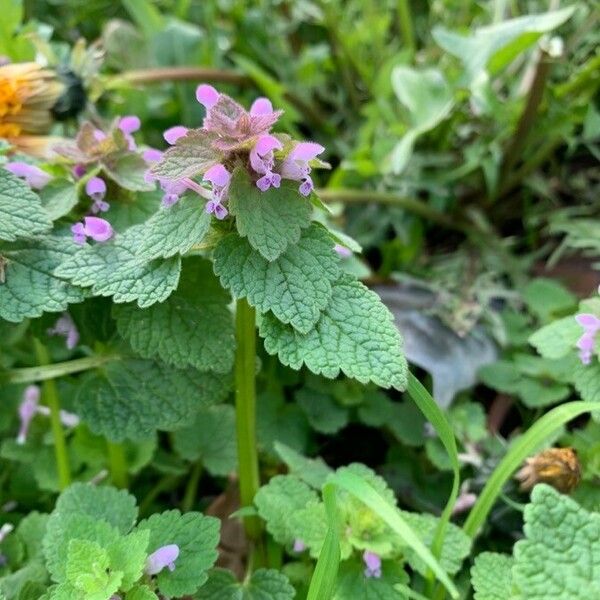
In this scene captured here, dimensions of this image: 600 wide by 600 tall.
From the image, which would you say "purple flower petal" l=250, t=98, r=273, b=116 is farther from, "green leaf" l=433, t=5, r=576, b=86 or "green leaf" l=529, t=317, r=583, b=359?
"green leaf" l=433, t=5, r=576, b=86

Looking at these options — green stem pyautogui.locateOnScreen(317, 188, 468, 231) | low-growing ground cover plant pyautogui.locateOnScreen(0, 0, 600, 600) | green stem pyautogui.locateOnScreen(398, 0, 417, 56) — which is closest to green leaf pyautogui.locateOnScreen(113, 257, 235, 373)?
low-growing ground cover plant pyautogui.locateOnScreen(0, 0, 600, 600)

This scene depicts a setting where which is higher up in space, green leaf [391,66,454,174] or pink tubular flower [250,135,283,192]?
pink tubular flower [250,135,283,192]

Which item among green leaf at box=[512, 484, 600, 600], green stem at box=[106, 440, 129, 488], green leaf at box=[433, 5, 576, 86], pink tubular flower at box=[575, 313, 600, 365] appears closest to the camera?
green leaf at box=[512, 484, 600, 600]

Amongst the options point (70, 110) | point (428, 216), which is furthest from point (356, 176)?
point (70, 110)

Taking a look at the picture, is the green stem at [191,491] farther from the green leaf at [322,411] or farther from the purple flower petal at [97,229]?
the purple flower petal at [97,229]

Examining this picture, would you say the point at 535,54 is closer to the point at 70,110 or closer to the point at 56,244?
the point at 70,110

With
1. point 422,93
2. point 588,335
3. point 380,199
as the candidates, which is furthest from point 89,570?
point 422,93

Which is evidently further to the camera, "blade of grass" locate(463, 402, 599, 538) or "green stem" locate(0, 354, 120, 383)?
"green stem" locate(0, 354, 120, 383)

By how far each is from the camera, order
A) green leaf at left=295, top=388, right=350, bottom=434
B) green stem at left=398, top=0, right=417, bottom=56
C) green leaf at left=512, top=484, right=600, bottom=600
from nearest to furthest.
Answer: green leaf at left=512, top=484, right=600, bottom=600, green leaf at left=295, top=388, right=350, bottom=434, green stem at left=398, top=0, right=417, bottom=56
